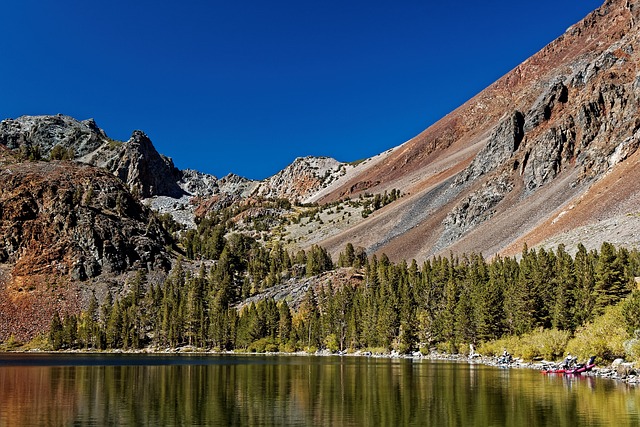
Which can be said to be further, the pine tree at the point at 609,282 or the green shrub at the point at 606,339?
the pine tree at the point at 609,282

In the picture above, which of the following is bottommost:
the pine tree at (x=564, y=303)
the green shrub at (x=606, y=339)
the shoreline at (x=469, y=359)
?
the shoreline at (x=469, y=359)

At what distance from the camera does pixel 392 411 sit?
42.1m

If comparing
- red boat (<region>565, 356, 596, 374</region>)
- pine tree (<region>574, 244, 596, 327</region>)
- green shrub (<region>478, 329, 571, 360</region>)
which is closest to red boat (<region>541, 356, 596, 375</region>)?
red boat (<region>565, 356, 596, 374</region>)

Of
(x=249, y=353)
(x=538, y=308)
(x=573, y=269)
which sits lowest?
(x=249, y=353)

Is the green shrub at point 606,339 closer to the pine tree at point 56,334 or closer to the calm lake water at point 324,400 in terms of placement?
the calm lake water at point 324,400

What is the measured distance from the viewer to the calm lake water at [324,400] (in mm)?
38281

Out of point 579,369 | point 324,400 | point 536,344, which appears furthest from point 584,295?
point 324,400

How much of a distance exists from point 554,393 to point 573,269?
Answer: 187 feet

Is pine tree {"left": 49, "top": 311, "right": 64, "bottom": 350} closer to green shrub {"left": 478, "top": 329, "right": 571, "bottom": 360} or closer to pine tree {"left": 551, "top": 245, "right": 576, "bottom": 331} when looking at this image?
green shrub {"left": 478, "top": 329, "right": 571, "bottom": 360}

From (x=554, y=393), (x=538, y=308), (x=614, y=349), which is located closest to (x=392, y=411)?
(x=554, y=393)

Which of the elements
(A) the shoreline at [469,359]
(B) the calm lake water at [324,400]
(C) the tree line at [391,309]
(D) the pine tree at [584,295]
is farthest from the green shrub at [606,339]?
(D) the pine tree at [584,295]

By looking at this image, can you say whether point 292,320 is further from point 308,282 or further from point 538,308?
point 538,308

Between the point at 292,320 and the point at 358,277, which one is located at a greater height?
the point at 358,277

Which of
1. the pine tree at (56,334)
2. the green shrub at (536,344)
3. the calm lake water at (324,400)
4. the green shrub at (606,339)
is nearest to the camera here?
the calm lake water at (324,400)
